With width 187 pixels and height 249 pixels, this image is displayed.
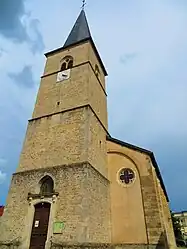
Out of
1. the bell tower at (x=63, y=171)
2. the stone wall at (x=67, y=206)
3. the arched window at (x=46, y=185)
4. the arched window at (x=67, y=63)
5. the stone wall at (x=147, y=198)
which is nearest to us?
the stone wall at (x=67, y=206)

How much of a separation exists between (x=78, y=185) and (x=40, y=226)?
112 inches

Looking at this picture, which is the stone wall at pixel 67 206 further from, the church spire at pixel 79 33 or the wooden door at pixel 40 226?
the church spire at pixel 79 33

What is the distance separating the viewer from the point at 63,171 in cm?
1177

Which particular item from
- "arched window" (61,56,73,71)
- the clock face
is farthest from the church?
"arched window" (61,56,73,71)

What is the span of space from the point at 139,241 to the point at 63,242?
436 cm

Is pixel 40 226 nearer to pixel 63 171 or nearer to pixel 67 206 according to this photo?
pixel 67 206

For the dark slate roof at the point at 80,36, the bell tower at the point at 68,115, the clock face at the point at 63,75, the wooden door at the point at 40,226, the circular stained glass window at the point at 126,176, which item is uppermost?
the dark slate roof at the point at 80,36

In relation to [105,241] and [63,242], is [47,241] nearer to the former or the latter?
[63,242]

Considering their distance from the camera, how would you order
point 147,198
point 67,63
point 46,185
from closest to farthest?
point 46,185 → point 147,198 → point 67,63

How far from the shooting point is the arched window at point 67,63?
60.1 feet

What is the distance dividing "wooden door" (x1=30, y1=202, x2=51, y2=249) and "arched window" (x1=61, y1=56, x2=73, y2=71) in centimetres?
1137

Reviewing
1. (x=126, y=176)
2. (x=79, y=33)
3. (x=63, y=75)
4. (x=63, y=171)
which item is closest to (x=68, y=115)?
(x=63, y=171)

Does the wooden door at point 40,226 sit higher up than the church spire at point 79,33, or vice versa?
the church spire at point 79,33

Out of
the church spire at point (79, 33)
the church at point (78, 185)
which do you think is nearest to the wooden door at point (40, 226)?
the church at point (78, 185)
